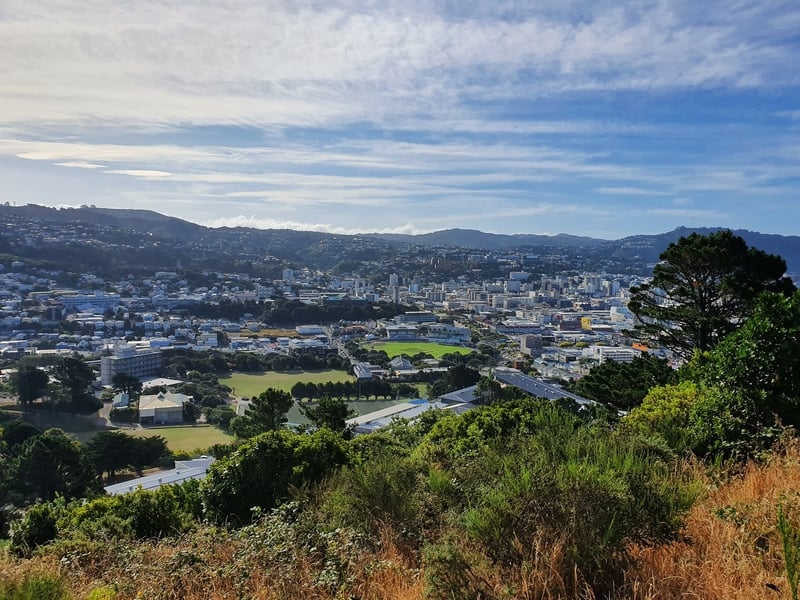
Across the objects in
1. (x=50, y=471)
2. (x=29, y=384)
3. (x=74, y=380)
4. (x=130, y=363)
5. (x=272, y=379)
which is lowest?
(x=272, y=379)

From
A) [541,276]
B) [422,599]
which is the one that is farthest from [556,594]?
[541,276]

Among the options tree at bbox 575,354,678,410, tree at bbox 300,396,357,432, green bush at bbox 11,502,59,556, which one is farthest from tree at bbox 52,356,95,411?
green bush at bbox 11,502,59,556

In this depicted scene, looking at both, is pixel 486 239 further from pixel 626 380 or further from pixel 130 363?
pixel 626 380

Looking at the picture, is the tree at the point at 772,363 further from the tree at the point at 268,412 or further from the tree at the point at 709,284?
the tree at the point at 268,412

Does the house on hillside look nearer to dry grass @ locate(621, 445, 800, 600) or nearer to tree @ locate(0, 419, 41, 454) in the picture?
tree @ locate(0, 419, 41, 454)

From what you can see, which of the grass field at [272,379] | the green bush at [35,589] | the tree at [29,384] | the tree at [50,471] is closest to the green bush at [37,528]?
the green bush at [35,589]

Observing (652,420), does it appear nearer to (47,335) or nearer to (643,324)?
(643,324)

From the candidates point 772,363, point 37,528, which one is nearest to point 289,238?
point 37,528
